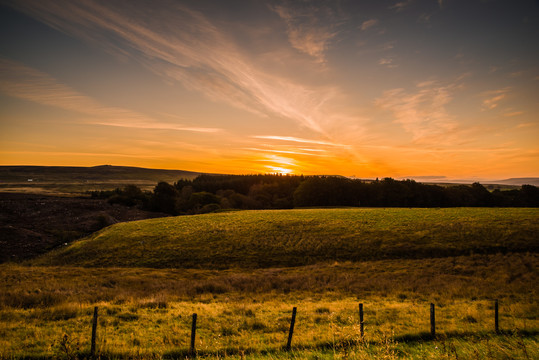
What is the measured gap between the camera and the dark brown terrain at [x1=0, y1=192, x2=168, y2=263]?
147 feet

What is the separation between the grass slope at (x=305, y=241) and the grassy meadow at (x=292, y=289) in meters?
0.21

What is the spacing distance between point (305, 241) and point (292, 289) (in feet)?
55.9

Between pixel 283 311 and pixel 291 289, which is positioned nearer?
pixel 283 311

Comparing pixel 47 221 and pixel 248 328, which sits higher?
pixel 248 328

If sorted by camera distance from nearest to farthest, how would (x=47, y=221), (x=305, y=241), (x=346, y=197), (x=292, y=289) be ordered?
(x=292, y=289) → (x=305, y=241) → (x=47, y=221) → (x=346, y=197)

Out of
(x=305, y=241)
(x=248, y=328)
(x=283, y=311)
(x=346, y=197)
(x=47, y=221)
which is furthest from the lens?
(x=346, y=197)

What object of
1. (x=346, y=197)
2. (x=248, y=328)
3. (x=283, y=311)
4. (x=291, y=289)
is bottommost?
(x=291, y=289)

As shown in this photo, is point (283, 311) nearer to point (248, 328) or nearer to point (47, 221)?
point (248, 328)

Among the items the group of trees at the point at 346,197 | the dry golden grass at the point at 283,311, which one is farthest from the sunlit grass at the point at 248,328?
the group of trees at the point at 346,197

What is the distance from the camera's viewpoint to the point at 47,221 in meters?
60.8

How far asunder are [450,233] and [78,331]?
40.8 m

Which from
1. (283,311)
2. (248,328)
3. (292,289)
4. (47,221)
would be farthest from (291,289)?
(47,221)

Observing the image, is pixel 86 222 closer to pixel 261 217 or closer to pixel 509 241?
pixel 261 217

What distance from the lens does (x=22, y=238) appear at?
156 ft
